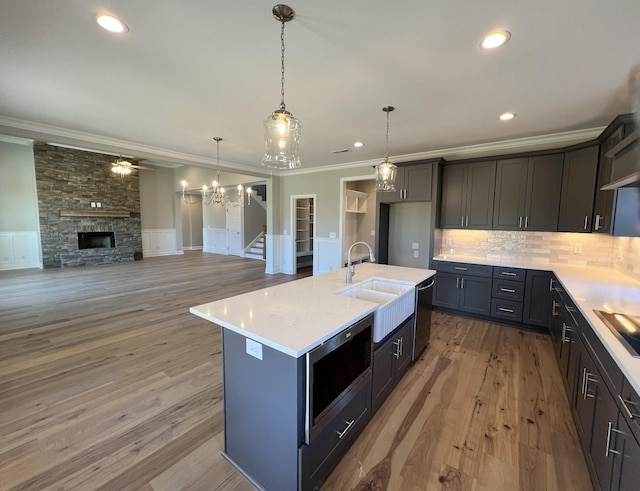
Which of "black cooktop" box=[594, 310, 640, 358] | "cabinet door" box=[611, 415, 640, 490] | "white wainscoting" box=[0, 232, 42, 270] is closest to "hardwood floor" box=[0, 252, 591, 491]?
"cabinet door" box=[611, 415, 640, 490]

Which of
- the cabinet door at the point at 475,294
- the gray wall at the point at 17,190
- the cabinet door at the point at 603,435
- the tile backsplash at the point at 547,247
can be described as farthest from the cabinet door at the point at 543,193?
the gray wall at the point at 17,190

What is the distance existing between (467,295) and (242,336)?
381 cm

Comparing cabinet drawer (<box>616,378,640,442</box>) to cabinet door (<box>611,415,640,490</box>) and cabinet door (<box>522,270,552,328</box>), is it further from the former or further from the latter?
cabinet door (<box>522,270,552,328</box>)

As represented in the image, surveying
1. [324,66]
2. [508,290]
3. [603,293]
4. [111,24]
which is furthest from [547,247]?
[111,24]

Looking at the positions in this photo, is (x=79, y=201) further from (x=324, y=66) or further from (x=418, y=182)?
(x=418, y=182)

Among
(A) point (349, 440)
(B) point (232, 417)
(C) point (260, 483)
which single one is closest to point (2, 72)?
(B) point (232, 417)

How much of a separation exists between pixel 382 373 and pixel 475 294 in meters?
2.75

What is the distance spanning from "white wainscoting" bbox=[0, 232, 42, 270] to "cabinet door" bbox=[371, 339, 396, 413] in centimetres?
993

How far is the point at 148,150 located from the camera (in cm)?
496

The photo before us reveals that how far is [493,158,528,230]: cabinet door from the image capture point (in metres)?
3.94

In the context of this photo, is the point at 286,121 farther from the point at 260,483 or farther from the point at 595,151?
the point at 595,151

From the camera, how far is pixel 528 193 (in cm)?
390

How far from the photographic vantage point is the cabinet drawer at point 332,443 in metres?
1.40

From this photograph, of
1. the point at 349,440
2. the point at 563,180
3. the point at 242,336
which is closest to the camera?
the point at 242,336
